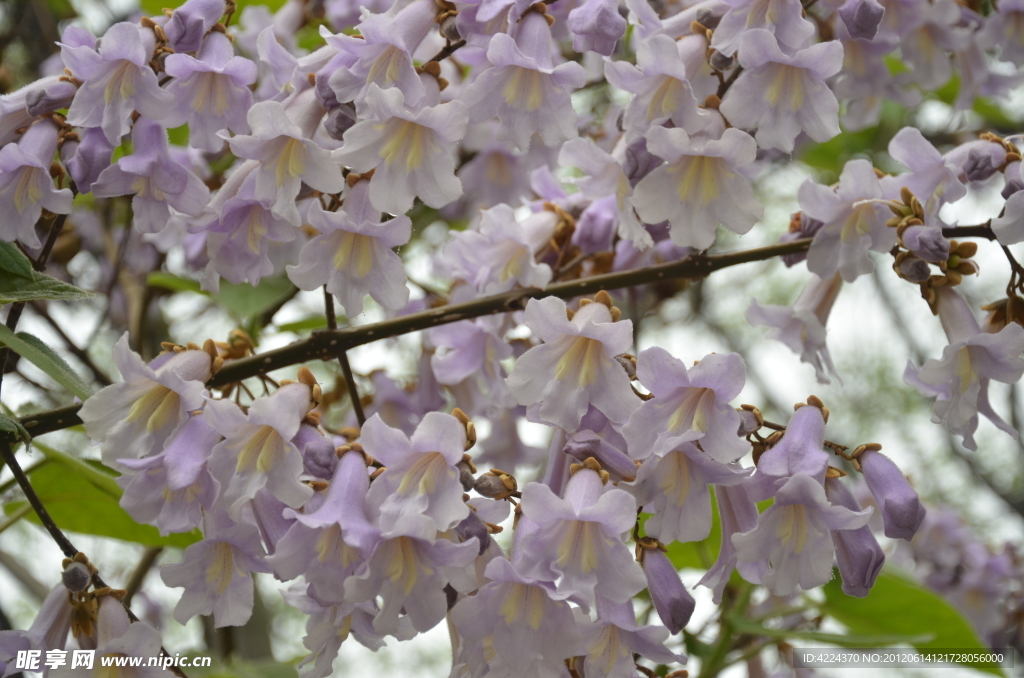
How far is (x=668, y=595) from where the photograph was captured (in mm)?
1027

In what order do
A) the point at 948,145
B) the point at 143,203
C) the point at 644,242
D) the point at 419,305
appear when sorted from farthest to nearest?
the point at 948,145 → the point at 419,305 → the point at 644,242 → the point at 143,203

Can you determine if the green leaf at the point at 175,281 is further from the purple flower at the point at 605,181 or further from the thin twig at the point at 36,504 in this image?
the purple flower at the point at 605,181

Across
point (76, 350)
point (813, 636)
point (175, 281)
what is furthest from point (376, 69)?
point (813, 636)

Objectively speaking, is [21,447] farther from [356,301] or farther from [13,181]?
[356,301]

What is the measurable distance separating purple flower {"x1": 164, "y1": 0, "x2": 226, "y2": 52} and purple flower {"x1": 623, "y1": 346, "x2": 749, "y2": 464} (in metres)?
0.74

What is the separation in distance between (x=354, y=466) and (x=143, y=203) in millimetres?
525

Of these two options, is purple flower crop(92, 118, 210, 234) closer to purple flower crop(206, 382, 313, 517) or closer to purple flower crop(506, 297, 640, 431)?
purple flower crop(206, 382, 313, 517)

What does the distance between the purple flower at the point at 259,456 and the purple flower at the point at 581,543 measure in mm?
253

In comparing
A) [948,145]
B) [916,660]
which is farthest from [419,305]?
[948,145]

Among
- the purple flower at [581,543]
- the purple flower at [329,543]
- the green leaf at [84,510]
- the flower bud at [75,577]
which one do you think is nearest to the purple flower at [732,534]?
the purple flower at [581,543]

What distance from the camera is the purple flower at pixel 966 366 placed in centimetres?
109

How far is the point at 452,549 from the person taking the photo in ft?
2.97

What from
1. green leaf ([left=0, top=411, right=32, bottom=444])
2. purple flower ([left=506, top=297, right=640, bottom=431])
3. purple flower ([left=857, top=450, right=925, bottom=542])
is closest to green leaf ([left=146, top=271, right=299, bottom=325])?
green leaf ([left=0, top=411, right=32, bottom=444])

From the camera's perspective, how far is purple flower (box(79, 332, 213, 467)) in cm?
100
